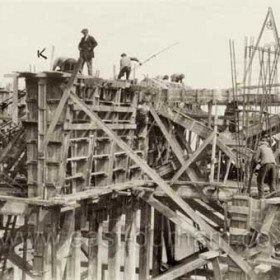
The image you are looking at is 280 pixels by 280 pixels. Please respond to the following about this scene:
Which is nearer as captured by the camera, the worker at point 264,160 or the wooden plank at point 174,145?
the worker at point 264,160

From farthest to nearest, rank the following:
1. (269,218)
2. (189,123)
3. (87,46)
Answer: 1. (189,123)
2. (87,46)
3. (269,218)

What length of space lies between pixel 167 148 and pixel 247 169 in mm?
7247

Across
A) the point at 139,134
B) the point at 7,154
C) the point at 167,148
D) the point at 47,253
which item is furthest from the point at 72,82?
the point at 167,148

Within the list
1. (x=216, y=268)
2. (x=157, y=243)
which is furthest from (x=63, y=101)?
(x=157, y=243)

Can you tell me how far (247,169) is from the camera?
12.8 m

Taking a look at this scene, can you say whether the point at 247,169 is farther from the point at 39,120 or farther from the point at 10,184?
the point at 10,184

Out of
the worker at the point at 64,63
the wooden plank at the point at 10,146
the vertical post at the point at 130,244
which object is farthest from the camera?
the vertical post at the point at 130,244

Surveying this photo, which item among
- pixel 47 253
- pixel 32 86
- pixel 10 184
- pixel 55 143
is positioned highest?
pixel 32 86

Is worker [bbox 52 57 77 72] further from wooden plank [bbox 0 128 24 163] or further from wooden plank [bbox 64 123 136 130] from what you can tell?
wooden plank [bbox 0 128 24 163]

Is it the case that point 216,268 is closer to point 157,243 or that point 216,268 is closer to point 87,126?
point 87,126

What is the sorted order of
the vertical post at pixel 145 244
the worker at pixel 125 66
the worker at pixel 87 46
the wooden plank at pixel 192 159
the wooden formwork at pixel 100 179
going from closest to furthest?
the wooden formwork at pixel 100 179 → the wooden plank at pixel 192 159 → the worker at pixel 87 46 → the worker at pixel 125 66 → the vertical post at pixel 145 244

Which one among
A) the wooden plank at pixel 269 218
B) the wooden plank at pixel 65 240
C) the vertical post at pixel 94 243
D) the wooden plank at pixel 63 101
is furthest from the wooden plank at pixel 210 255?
the wooden plank at pixel 63 101

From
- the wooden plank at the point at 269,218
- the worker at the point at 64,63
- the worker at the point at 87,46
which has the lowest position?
the wooden plank at the point at 269,218

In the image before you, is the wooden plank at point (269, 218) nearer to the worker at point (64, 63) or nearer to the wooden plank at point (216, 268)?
the wooden plank at point (216, 268)
